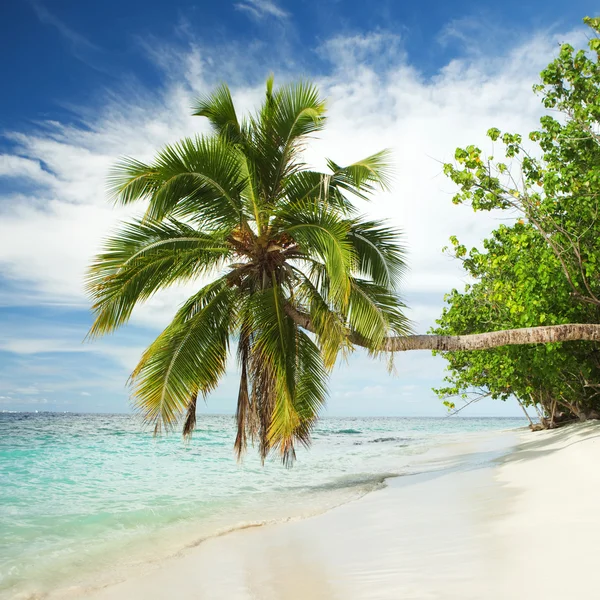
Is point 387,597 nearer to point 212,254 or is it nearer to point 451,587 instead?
point 451,587

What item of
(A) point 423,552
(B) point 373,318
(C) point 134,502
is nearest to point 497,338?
(B) point 373,318

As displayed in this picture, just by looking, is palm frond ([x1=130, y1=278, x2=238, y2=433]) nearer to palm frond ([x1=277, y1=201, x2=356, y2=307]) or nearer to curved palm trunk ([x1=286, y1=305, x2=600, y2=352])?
palm frond ([x1=277, y1=201, x2=356, y2=307])

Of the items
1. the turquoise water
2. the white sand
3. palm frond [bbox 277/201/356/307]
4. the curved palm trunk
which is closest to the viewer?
the white sand

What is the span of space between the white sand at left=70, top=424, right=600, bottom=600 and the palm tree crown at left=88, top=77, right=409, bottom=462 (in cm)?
194

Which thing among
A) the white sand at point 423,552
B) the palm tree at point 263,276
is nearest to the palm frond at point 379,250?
the palm tree at point 263,276

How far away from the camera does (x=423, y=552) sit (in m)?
4.48

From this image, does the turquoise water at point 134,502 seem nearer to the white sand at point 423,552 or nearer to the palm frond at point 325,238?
the white sand at point 423,552

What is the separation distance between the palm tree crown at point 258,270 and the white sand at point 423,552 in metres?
1.94

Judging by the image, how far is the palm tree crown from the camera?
7.67 meters

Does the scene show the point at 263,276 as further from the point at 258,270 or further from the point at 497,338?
the point at 497,338

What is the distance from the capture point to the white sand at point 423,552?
3510 millimetres

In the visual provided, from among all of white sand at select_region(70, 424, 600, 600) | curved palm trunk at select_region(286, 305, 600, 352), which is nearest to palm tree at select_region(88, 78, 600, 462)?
curved palm trunk at select_region(286, 305, 600, 352)

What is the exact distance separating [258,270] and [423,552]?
5.13m

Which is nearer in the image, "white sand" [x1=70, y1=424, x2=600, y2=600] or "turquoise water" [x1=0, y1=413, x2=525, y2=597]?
"white sand" [x1=70, y1=424, x2=600, y2=600]
